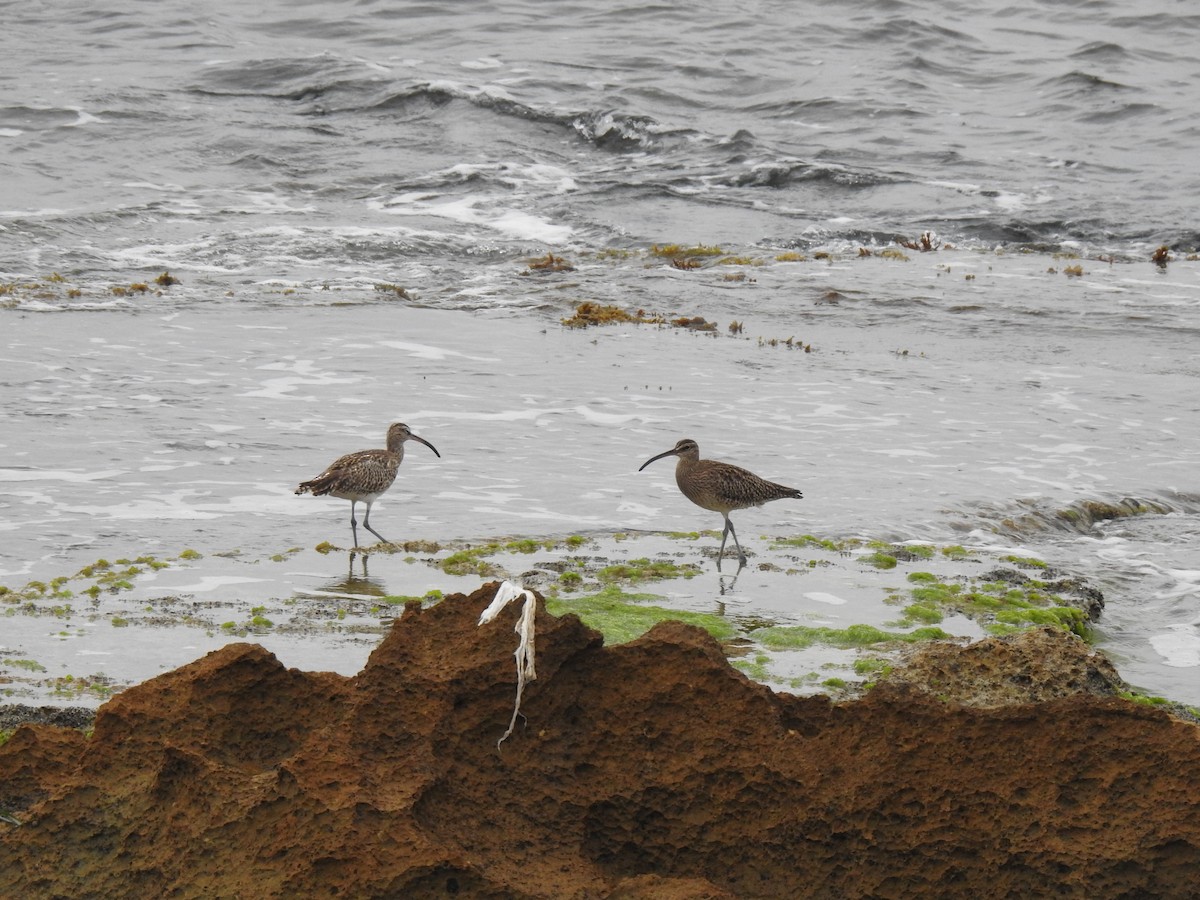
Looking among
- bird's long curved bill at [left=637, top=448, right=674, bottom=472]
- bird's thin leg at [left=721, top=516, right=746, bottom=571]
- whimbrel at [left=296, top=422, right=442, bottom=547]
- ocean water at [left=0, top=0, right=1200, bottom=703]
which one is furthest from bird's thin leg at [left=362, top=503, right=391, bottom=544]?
bird's thin leg at [left=721, top=516, right=746, bottom=571]

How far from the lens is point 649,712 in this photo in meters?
3.82

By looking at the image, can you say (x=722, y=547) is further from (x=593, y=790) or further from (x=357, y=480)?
(x=593, y=790)

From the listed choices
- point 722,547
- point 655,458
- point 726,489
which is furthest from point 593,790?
point 655,458

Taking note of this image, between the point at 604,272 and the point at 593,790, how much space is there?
640 inches

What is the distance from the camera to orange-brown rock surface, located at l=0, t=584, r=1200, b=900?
342cm

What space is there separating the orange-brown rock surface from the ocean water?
358 centimetres

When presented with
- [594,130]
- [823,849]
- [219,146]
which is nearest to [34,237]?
[219,146]

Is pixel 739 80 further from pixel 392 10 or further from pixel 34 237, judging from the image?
pixel 34 237

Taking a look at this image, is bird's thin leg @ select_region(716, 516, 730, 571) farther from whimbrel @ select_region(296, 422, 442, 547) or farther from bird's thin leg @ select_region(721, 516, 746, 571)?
whimbrel @ select_region(296, 422, 442, 547)

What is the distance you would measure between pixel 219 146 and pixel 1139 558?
19.8 meters

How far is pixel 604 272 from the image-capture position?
19.6 meters

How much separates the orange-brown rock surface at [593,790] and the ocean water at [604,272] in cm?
358

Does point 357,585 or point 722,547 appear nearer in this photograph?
point 357,585

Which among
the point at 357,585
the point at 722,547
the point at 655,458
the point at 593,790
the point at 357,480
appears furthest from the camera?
the point at 655,458
